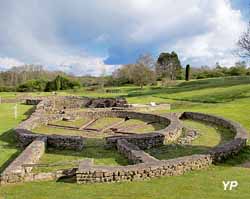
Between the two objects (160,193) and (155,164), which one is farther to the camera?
(155,164)

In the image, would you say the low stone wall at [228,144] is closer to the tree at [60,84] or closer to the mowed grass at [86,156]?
the mowed grass at [86,156]

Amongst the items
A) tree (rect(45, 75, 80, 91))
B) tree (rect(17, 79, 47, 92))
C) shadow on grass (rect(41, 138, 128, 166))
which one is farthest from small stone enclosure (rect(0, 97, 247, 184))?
tree (rect(17, 79, 47, 92))

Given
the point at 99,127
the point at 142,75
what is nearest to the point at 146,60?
the point at 142,75

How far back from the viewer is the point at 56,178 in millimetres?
9516

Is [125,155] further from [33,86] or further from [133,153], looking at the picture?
[33,86]

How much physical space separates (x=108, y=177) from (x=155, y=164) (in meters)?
1.55

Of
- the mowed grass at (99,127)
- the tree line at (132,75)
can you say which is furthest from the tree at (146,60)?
the mowed grass at (99,127)

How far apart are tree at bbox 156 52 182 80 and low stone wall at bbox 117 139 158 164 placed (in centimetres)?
6227

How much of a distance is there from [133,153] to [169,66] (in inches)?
2772

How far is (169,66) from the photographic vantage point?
80.4m

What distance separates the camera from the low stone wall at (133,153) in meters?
10.8

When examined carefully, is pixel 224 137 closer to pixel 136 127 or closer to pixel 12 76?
pixel 136 127

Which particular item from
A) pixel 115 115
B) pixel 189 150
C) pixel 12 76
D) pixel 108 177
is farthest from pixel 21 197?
pixel 12 76

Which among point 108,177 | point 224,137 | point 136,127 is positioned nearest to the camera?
point 108,177
